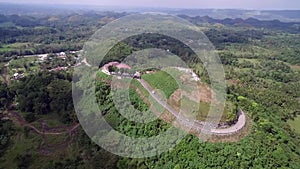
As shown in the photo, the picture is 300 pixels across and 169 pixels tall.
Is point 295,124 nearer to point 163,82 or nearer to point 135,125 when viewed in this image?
point 163,82

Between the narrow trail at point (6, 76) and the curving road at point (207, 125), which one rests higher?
the curving road at point (207, 125)

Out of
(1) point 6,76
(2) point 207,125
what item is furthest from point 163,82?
(1) point 6,76

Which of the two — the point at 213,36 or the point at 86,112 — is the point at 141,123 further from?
the point at 213,36

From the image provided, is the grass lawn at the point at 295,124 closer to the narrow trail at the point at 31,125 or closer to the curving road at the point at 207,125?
the curving road at the point at 207,125

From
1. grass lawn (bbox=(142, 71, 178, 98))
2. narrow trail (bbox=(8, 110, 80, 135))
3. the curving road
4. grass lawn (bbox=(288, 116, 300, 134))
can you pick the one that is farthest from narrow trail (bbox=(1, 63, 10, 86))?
grass lawn (bbox=(288, 116, 300, 134))

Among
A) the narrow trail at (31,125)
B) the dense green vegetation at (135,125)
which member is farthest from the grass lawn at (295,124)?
the narrow trail at (31,125)

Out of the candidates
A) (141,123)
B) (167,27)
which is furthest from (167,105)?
(167,27)

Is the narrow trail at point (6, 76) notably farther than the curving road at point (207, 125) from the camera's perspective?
Yes

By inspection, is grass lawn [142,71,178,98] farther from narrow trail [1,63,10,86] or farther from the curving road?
narrow trail [1,63,10,86]
